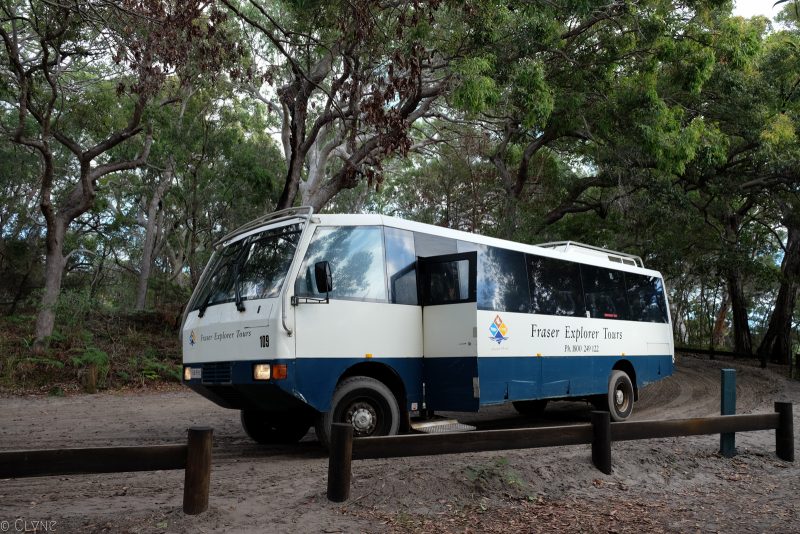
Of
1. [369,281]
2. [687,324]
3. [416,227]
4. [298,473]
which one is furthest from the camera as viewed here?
[687,324]

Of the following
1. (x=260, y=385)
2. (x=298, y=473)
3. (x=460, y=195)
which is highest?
(x=460, y=195)

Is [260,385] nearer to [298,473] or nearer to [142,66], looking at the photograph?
[298,473]

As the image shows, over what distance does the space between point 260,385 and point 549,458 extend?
11.1ft

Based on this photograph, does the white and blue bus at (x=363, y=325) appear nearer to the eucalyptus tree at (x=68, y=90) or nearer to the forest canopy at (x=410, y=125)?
the forest canopy at (x=410, y=125)

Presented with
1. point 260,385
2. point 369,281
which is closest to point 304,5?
point 369,281

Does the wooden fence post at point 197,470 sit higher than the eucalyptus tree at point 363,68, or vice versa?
the eucalyptus tree at point 363,68

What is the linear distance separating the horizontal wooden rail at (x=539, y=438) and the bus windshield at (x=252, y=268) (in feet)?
8.36

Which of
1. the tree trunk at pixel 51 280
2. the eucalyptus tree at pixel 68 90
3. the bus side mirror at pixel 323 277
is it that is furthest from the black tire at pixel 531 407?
the tree trunk at pixel 51 280

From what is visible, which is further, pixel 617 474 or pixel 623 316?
pixel 623 316

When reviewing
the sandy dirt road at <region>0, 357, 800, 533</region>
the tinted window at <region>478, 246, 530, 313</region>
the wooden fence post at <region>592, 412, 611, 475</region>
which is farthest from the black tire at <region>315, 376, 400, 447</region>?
the wooden fence post at <region>592, 412, 611, 475</region>

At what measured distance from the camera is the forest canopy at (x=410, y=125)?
476 inches

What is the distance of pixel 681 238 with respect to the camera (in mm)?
24062

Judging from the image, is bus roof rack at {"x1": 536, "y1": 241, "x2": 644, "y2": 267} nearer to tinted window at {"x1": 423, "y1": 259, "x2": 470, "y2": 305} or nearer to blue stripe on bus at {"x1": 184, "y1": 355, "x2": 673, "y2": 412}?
blue stripe on bus at {"x1": 184, "y1": 355, "x2": 673, "y2": 412}

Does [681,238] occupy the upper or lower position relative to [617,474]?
upper
